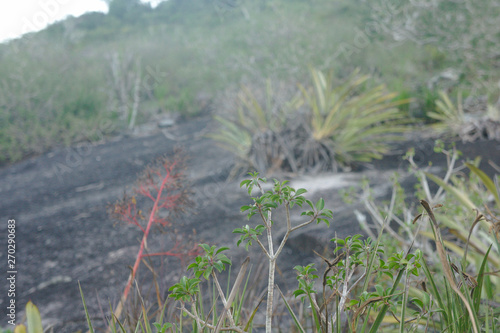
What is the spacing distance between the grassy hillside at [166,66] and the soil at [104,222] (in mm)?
2347

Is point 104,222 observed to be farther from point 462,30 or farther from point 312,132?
point 462,30

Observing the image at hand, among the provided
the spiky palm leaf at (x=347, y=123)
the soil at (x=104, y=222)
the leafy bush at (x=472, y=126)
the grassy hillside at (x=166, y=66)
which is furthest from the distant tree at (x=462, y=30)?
the spiky palm leaf at (x=347, y=123)

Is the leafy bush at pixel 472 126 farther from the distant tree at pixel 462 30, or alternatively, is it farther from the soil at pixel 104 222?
the distant tree at pixel 462 30

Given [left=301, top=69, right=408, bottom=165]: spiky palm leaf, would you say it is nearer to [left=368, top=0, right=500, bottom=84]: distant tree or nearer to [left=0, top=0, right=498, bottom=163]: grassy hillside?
[left=0, top=0, right=498, bottom=163]: grassy hillside

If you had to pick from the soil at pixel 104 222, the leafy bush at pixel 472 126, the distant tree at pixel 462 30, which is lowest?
the leafy bush at pixel 472 126

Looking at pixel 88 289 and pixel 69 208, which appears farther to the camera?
pixel 69 208

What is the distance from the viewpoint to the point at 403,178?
116 inches

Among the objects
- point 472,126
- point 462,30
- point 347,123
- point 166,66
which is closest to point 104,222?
point 347,123

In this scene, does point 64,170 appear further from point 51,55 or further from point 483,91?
point 51,55

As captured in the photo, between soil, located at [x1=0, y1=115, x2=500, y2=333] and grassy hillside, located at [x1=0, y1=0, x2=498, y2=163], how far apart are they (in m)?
2.35

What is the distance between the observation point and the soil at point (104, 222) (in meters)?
1.83

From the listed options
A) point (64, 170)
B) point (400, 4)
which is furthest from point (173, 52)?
point (64, 170)

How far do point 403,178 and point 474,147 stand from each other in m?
1.25

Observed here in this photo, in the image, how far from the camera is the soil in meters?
1.83
